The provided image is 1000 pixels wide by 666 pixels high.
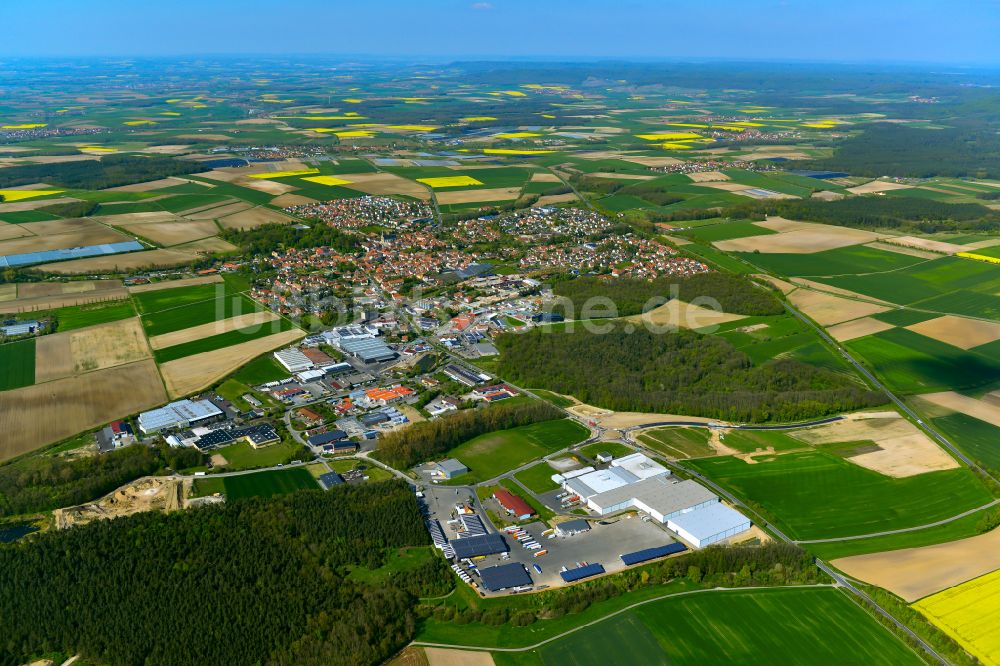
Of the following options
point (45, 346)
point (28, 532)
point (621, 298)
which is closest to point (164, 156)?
point (45, 346)

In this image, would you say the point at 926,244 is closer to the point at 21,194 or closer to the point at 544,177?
the point at 544,177

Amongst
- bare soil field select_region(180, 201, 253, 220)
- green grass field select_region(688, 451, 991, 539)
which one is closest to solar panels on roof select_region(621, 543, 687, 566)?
green grass field select_region(688, 451, 991, 539)

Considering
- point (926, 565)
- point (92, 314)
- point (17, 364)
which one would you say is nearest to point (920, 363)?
point (926, 565)

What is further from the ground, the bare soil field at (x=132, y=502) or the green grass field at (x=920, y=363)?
the green grass field at (x=920, y=363)

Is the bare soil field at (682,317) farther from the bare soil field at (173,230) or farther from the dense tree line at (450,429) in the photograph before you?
the bare soil field at (173,230)

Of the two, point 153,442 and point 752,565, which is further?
point 153,442

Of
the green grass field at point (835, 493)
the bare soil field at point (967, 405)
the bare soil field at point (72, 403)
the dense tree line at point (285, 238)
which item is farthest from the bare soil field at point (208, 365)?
the bare soil field at point (967, 405)

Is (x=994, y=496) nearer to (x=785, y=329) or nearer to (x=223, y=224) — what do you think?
(x=785, y=329)
